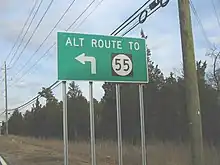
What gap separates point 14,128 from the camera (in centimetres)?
13112

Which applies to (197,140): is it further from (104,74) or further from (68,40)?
(68,40)

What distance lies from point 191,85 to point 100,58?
2.29 metres

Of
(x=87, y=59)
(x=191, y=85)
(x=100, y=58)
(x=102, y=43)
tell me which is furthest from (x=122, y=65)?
(x=191, y=85)

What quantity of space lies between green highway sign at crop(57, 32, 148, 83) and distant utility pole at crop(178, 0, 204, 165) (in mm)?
1314

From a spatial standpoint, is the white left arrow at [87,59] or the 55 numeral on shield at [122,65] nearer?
the white left arrow at [87,59]

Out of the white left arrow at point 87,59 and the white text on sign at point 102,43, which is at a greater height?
the white text on sign at point 102,43

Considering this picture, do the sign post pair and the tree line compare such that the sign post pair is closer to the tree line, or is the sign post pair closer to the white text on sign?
the white text on sign

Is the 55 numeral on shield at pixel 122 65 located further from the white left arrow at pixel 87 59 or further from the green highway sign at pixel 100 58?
the white left arrow at pixel 87 59

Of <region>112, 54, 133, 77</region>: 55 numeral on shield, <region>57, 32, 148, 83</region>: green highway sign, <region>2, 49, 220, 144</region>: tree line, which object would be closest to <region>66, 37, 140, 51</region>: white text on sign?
<region>57, 32, 148, 83</region>: green highway sign

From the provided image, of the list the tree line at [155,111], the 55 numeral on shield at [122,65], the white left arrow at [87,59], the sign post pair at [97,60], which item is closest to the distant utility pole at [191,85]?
the sign post pair at [97,60]

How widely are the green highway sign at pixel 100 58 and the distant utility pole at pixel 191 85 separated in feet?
4.31

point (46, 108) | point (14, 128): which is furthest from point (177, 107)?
point (14, 128)

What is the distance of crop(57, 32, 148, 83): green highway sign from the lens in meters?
10.5

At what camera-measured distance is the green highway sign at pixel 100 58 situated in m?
10.5
